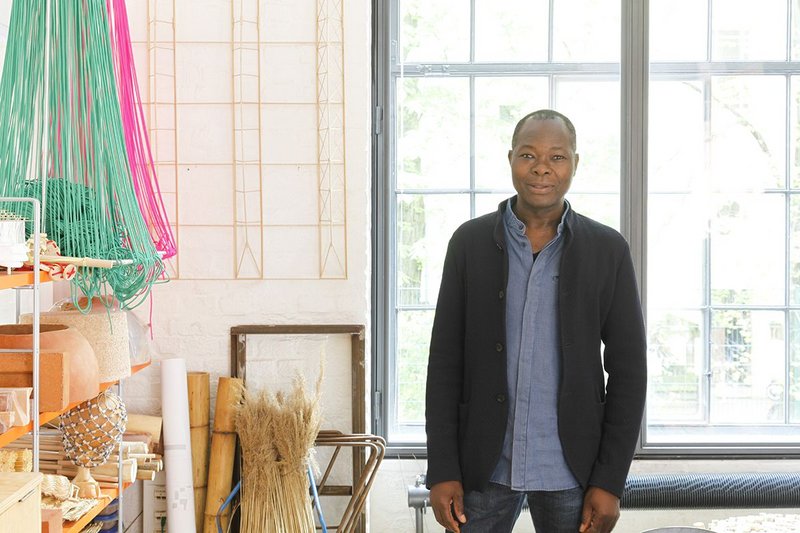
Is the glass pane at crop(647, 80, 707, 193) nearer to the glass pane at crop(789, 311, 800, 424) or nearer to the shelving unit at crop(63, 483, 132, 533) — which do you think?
the glass pane at crop(789, 311, 800, 424)

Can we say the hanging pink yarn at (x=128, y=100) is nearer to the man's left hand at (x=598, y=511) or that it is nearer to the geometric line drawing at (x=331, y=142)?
the geometric line drawing at (x=331, y=142)

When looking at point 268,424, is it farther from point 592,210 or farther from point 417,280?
point 592,210

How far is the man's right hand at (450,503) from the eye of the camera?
6.15ft

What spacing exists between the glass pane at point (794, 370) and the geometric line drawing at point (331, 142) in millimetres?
1613

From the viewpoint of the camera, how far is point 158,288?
284cm

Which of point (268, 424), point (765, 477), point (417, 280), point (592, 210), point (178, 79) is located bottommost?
point (765, 477)

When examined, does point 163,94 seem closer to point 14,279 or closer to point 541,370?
point 14,279

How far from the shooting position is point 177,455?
2629 mm

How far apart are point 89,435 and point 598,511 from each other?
1.11 m

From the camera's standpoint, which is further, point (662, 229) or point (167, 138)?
point (662, 229)

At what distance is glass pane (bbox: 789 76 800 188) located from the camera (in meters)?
3.08

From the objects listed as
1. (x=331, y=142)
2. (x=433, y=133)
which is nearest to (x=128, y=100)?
(x=331, y=142)

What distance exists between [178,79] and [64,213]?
44.2 inches

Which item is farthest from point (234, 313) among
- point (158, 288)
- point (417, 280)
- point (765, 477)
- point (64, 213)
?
point (765, 477)
